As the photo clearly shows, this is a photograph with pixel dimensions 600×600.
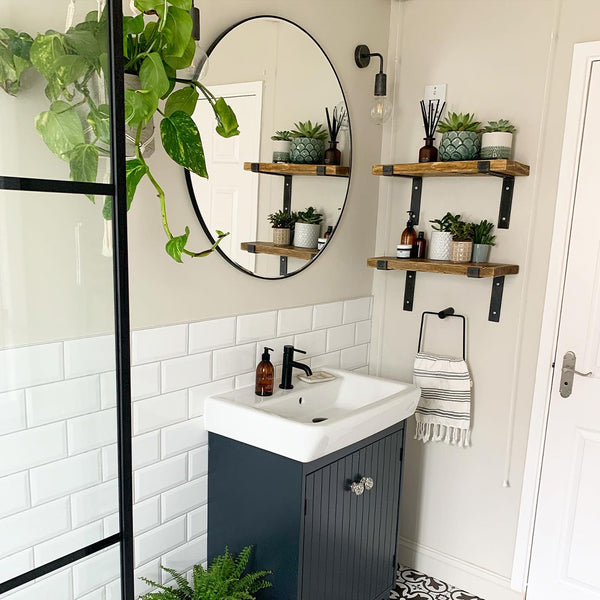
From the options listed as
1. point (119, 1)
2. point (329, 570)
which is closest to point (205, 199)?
point (119, 1)

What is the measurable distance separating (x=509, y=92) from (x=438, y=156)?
0.35 m

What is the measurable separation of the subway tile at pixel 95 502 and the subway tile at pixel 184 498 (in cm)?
60

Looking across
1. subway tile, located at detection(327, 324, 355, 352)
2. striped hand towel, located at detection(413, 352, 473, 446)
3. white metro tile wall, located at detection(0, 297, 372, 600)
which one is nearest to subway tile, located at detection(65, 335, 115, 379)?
white metro tile wall, located at detection(0, 297, 372, 600)

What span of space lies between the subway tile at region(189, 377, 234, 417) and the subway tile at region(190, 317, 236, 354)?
12cm

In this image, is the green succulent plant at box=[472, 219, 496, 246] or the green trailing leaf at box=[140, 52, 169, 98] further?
the green succulent plant at box=[472, 219, 496, 246]

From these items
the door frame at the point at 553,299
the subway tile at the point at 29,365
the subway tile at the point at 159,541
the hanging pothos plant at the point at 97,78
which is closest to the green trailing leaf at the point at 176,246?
the hanging pothos plant at the point at 97,78

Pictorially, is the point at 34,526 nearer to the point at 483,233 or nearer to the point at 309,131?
the point at 309,131

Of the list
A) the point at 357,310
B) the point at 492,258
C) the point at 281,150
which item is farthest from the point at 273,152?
the point at 492,258

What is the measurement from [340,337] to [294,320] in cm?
34

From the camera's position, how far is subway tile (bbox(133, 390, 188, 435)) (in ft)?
5.82

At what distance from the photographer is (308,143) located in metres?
2.22

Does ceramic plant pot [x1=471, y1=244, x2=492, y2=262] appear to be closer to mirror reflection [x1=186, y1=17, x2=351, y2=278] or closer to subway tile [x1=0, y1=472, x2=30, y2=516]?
mirror reflection [x1=186, y1=17, x2=351, y2=278]

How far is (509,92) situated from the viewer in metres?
2.32

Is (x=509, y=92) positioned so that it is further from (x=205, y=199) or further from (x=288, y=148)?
(x=205, y=199)
